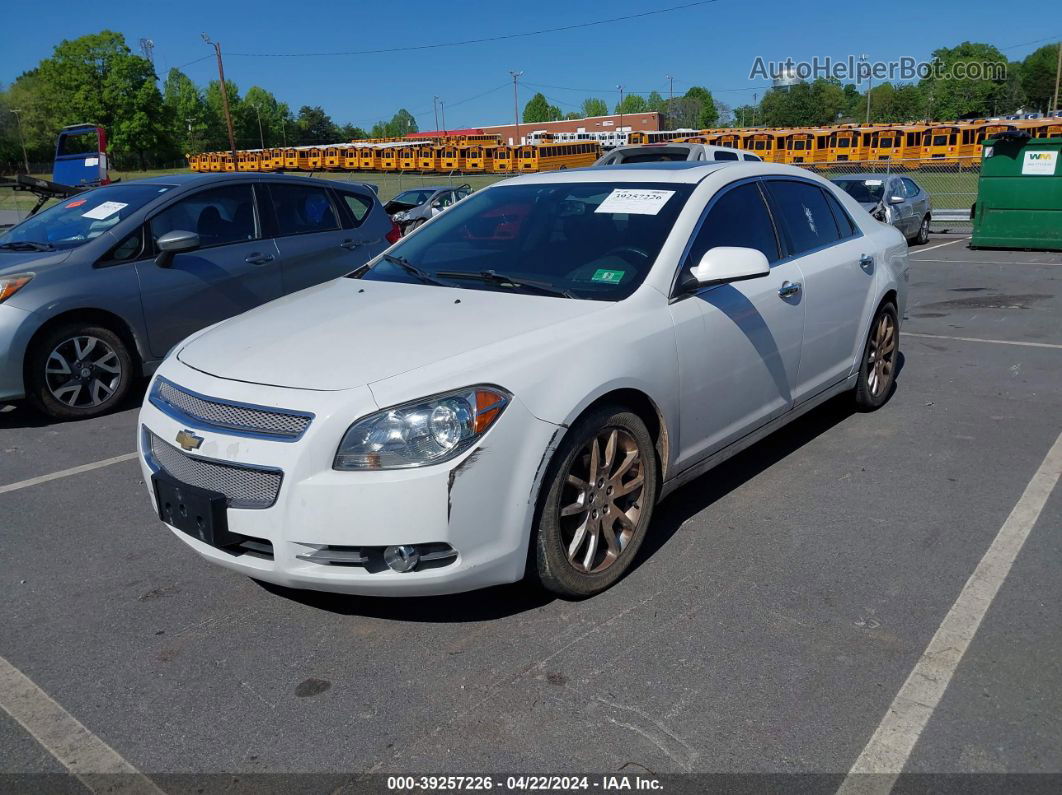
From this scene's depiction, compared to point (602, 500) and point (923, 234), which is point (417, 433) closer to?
point (602, 500)

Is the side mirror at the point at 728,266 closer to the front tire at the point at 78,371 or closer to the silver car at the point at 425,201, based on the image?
the front tire at the point at 78,371

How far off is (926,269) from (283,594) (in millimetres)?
12482

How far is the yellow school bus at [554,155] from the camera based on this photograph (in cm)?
4956

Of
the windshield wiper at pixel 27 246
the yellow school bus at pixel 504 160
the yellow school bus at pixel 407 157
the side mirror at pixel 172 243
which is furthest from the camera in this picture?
the yellow school bus at pixel 407 157

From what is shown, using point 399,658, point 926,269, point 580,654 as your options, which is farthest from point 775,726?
point 926,269

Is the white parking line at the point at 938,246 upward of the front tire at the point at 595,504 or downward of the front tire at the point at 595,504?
downward

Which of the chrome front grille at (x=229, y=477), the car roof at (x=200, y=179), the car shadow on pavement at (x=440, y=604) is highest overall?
the car roof at (x=200, y=179)

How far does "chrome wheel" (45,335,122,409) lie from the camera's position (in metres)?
6.02

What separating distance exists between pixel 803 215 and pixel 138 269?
15.1ft

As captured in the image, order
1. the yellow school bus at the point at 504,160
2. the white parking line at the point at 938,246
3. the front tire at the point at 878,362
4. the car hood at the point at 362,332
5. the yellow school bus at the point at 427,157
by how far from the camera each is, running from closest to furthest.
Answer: the car hood at the point at 362,332, the front tire at the point at 878,362, the white parking line at the point at 938,246, the yellow school bus at the point at 504,160, the yellow school bus at the point at 427,157

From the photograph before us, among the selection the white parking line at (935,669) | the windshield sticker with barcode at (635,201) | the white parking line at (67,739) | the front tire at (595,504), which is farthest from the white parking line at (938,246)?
the white parking line at (67,739)

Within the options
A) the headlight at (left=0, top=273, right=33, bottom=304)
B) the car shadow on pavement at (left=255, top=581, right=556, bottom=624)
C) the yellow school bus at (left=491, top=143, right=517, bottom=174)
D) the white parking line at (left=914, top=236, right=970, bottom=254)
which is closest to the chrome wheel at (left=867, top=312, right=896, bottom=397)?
the car shadow on pavement at (left=255, top=581, right=556, bottom=624)

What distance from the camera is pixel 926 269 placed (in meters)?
13.4

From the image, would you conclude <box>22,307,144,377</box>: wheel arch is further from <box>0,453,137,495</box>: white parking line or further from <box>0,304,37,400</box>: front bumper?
<box>0,453,137,495</box>: white parking line
